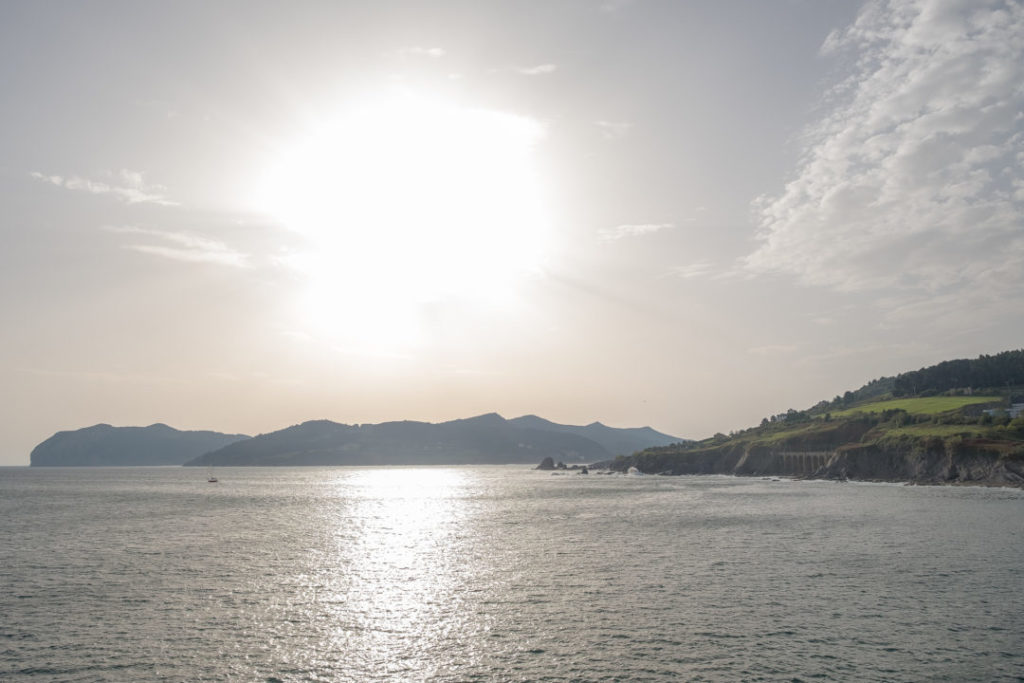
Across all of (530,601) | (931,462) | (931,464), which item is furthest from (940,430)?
(530,601)

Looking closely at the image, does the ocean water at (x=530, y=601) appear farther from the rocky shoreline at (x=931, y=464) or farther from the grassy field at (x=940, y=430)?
the grassy field at (x=940, y=430)

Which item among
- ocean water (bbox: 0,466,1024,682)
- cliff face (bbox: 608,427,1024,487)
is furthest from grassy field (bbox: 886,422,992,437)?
ocean water (bbox: 0,466,1024,682)

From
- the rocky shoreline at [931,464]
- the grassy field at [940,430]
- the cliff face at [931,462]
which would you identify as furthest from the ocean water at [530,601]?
the grassy field at [940,430]

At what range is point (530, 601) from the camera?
46.8 metres

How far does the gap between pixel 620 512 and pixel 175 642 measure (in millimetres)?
85969

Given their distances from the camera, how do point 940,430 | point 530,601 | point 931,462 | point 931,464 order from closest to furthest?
point 530,601 → point 931,464 → point 931,462 → point 940,430

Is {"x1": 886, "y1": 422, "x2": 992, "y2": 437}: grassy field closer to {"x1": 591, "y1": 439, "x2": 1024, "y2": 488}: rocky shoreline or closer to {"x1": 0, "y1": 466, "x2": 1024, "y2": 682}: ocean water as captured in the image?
{"x1": 591, "y1": 439, "x2": 1024, "y2": 488}: rocky shoreline

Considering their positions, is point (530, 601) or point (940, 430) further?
point (940, 430)

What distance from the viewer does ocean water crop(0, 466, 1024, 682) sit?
32.8m

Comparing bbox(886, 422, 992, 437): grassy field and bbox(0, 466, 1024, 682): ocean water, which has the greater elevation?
bbox(886, 422, 992, 437): grassy field

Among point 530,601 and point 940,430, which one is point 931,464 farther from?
point 530,601

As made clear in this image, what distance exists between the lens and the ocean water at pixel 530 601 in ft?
108

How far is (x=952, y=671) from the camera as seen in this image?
3073cm

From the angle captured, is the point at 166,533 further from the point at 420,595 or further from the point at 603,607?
the point at 603,607
